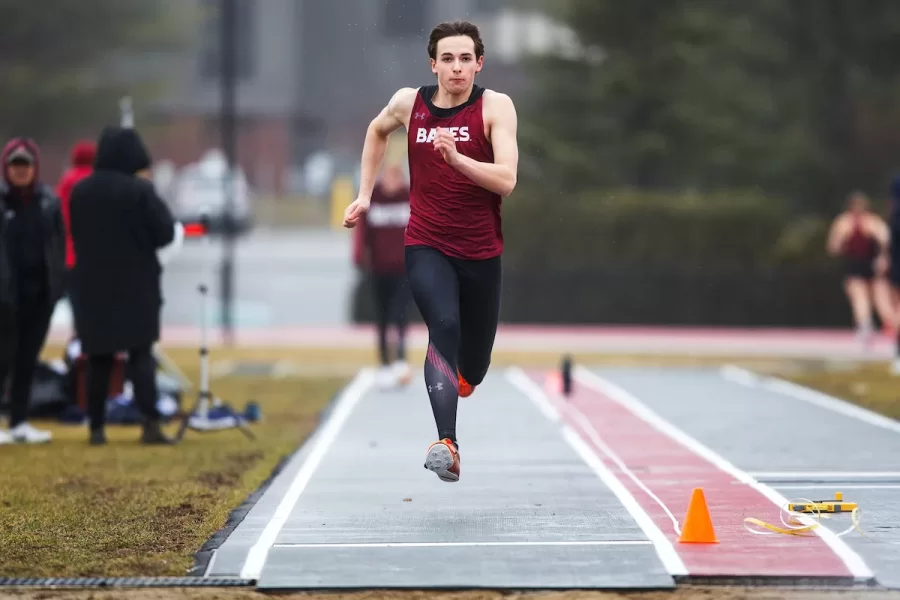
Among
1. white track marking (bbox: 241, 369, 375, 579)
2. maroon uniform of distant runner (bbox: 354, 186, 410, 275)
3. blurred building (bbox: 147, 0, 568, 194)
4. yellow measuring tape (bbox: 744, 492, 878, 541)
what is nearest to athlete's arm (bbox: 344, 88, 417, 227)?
white track marking (bbox: 241, 369, 375, 579)

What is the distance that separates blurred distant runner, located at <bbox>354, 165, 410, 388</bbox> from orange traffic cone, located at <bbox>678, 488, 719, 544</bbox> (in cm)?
809

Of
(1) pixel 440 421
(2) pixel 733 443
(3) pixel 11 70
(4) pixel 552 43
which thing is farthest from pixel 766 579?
(3) pixel 11 70

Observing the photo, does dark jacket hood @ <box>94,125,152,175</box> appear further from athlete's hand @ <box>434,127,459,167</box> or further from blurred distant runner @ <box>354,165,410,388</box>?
athlete's hand @ <box>434,127,459,167</box>

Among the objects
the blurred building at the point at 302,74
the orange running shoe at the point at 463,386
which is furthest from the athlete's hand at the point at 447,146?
the blurred building at the point at 302,74

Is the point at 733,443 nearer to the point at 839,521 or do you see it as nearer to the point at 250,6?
the point at 839,521

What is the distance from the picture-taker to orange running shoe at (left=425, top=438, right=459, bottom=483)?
7.57 metres

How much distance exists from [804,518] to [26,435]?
608 cm

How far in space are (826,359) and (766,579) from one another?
14953 mm

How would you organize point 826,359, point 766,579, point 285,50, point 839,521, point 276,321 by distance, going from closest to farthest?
point 766,579
point 839,521
point 826,359
point 276,321
point 285,50

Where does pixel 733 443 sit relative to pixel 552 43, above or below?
below

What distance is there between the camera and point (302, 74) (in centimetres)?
6091

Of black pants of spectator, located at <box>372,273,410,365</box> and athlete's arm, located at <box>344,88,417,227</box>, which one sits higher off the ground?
athlete's arm, located at <box>344,88,417,227</box>

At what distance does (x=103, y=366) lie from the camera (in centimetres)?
1140

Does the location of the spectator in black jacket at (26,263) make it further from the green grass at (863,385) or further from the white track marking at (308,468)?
the green grass at (863,385)
